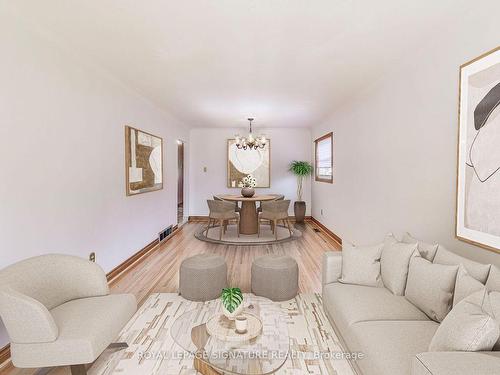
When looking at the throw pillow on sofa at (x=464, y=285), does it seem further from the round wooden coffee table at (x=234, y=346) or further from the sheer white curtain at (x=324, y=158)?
the sheer white curtain at (x=324, y=158)

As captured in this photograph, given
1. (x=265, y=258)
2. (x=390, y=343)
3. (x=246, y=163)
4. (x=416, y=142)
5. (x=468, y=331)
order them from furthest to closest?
(x=246, y=163) → (x=265, y=258) → (x=416, y=142) → (x=390, y=343) → (x=468, y=331)

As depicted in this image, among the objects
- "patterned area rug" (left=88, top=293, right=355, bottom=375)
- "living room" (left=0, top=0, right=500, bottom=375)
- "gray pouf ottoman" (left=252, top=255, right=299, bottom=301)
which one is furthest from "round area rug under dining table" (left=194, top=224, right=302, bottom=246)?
"patterned area rug" (left=88, top=293, right=355, bottom=375)

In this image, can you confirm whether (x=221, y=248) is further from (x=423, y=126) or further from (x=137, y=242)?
(x=423, y=126)

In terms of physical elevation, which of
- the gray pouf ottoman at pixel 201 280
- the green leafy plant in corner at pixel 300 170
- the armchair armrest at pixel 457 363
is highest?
the green leafy plant in corner at pixel 300 170

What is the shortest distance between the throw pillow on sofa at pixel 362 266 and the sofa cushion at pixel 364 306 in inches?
2.5

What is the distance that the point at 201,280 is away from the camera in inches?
119

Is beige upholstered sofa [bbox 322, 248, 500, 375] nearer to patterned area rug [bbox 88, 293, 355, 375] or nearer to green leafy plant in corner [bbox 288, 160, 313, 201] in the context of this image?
patterned area rug [bbox 88, 293, 355, 375]

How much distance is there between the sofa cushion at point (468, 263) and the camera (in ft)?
5.66

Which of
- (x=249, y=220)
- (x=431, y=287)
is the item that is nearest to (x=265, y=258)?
(x=431, y=287)

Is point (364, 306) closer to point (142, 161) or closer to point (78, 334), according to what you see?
point (78, 334)

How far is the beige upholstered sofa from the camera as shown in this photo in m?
1.19

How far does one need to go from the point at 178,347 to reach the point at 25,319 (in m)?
1.07

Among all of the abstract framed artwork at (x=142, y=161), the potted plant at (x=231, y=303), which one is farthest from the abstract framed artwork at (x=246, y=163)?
the potted plant at (x=231, y=303)

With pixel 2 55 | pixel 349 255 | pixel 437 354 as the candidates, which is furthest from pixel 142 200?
pixel 437 354
